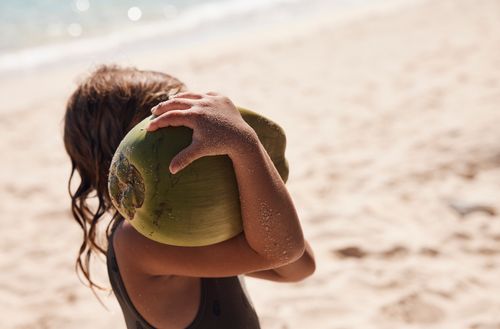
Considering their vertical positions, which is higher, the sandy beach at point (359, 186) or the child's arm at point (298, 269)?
the child's arm at point (298, 269)

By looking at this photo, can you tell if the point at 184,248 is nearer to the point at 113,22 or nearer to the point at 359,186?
the point at 359,186

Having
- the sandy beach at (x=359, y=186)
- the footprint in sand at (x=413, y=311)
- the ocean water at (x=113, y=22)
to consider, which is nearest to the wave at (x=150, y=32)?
the ocean water at (x=113, y=22)

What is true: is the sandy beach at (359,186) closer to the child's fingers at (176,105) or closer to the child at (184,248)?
the child at (184,248)

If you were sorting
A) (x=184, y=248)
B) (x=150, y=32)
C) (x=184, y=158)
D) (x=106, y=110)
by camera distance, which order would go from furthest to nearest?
(x=150, y=32) < (x=106, y=110) < (x=184, y=248) < (x=184, y=158)

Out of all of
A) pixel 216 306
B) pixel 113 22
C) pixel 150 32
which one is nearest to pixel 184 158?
pixel 216 306

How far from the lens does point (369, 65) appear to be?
7367 mm

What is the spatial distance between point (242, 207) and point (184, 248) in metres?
0.25

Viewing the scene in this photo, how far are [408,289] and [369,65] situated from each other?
4884mm

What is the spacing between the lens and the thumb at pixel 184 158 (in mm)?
1168

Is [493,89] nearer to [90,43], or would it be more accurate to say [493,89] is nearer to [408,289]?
[408,289]

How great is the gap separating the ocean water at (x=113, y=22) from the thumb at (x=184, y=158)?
9435mm

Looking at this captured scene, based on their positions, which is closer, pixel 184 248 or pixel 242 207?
pixel 242 207

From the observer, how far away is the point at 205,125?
3.91 ft

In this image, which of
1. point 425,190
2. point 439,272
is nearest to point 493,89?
point 425,190
